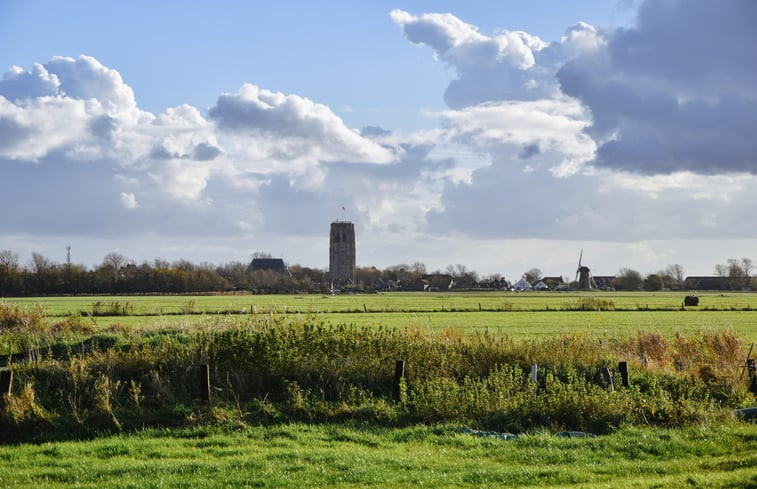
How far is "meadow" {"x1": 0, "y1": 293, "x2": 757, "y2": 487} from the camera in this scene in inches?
499

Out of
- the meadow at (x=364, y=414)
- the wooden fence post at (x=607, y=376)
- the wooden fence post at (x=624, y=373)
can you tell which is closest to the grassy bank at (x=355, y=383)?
the meadow at (x=364, y=414)

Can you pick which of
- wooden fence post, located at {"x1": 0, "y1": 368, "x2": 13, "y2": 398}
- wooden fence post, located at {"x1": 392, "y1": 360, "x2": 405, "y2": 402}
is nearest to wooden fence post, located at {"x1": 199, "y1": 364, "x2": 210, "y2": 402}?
wooden fence post, located at {"x1": 0, "y1": 368, "x2": 13, "y2": 398}

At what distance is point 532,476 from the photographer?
40.0 ft

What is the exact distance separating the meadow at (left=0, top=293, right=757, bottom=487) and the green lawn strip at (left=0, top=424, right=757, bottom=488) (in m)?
0.05

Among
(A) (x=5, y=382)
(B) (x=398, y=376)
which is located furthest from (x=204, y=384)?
(B) (x=398, y=376)

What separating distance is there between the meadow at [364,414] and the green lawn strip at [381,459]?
0.05 meters

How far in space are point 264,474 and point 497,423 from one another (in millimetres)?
6409

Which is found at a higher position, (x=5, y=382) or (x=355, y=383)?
(x=5, y=382)

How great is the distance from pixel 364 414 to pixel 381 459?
440 cm

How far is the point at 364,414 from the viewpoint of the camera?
58.2 feet

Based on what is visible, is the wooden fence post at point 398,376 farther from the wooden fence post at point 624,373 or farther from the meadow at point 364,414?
the wooden fence post at point 624,373

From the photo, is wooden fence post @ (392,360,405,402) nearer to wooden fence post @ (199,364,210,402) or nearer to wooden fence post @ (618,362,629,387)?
wooden fence post @ (199,364,210,402)

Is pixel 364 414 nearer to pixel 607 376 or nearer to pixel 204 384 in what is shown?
pixel 204 384

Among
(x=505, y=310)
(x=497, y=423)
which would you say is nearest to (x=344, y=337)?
(x=497, y=423)
